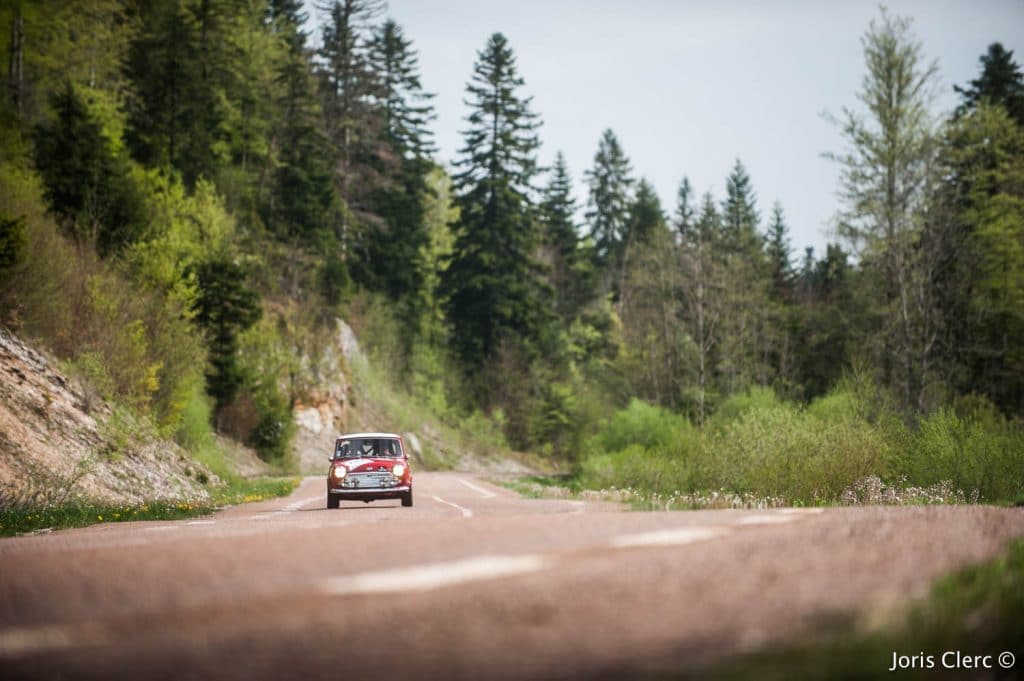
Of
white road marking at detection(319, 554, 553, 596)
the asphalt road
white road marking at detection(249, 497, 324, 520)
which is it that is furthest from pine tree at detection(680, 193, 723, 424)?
white road marking at detection(319, 554, 553, 596)

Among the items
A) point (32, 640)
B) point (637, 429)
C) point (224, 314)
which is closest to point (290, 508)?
point (32, 640)

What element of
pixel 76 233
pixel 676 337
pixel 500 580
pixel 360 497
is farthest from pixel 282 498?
pixel 676 337

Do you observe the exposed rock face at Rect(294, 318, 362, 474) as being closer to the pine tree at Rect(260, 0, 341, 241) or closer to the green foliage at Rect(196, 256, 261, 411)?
the pine tree at Rect(260, 0, 341, 241)

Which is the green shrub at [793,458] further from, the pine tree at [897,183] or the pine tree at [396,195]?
the pine tree at [396,195]

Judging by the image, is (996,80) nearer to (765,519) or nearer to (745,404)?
(745,404)

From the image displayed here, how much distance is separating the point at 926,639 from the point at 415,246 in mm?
73139

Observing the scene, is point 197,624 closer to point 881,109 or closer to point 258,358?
point 881,109

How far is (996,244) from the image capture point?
46438 mm

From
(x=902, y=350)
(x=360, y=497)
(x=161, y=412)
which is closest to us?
(x=360, y=497)

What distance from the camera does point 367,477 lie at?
829 inches

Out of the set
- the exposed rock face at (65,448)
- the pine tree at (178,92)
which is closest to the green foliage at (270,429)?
the pine tree at (178,92)

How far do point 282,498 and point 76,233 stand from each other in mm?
13670

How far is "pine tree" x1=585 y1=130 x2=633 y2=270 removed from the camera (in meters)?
103

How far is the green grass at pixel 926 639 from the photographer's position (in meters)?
3.71
